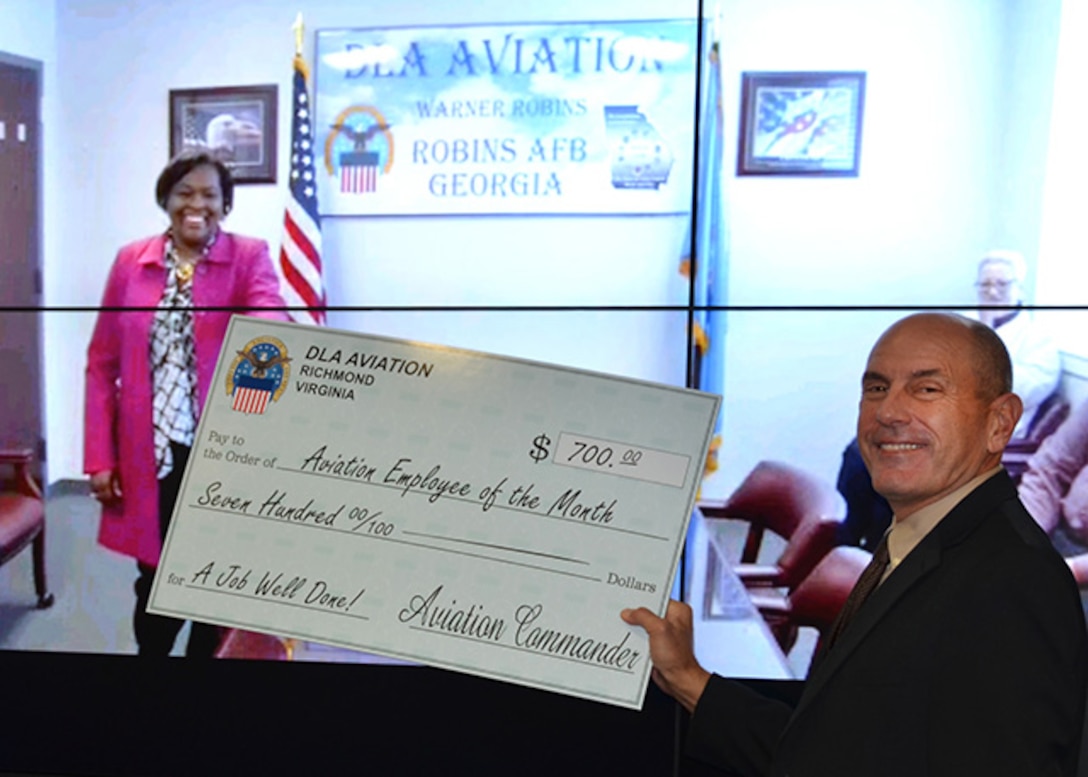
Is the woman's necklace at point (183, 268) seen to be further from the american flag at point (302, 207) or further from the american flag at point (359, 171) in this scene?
the american flag at point (359, 171)

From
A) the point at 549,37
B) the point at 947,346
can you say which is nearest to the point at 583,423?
the point at 947,346

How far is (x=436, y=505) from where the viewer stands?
70.9 inches

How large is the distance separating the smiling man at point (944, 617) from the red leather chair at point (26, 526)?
2.49 m

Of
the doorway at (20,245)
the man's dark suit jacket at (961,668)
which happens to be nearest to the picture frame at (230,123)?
the doorway at (20,245)

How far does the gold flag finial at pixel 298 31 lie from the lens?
313cm

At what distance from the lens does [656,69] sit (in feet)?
9.95

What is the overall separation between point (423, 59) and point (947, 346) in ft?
6.85

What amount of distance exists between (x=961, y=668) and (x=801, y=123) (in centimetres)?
212

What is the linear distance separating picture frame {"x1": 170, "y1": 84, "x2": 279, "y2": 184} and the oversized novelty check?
60.9 inches

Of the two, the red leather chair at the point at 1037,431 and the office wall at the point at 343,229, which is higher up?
the office wall at the point at 343,229

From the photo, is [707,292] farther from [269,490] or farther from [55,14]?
[55,14]
